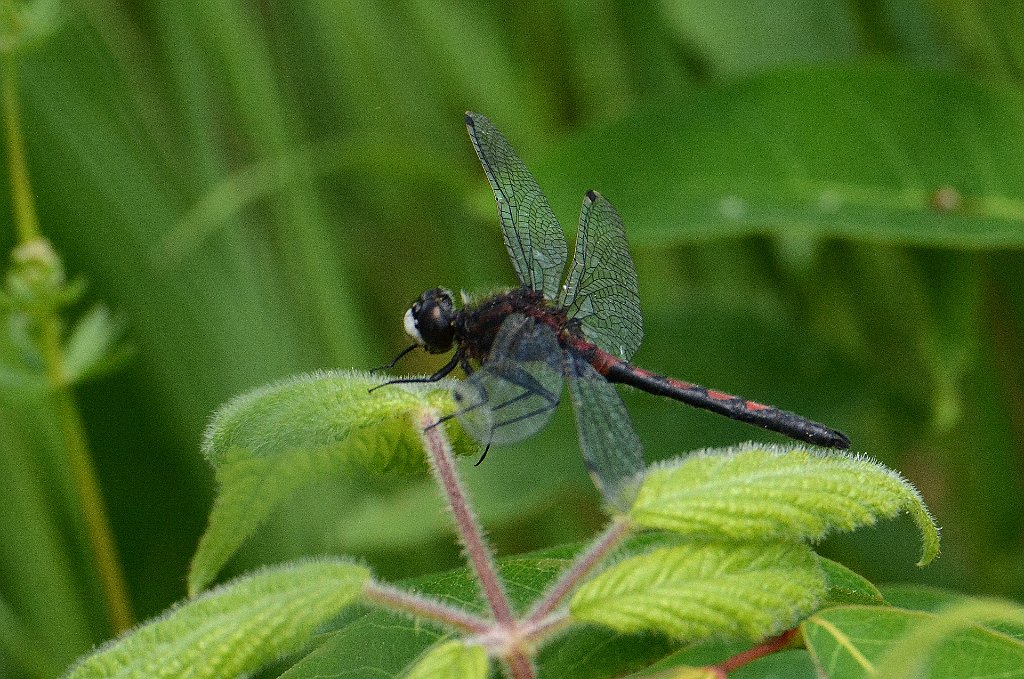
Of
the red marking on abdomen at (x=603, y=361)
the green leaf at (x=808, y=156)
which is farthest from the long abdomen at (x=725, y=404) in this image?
the green leaf at (x=808, y=156)

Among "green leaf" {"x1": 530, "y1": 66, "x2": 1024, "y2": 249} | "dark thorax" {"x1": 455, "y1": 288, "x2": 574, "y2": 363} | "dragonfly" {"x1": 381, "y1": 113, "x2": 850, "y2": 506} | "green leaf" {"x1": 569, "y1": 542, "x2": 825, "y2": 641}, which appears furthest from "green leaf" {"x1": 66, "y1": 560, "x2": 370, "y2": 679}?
"green leaf" {"x1": 530, "y1": 66, "x2": 1024, "y2": 249}

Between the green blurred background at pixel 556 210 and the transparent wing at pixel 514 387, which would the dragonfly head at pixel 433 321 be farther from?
the green blurred background at pixel 556 210

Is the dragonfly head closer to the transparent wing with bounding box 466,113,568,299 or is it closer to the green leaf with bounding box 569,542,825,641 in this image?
the transparent wing with bounding box 466,113,568,299

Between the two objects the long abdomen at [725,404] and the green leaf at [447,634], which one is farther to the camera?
the long abdomen at [725,404]

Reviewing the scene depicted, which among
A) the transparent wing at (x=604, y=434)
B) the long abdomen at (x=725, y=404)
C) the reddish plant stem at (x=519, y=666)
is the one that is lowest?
the long abdomen at (x=725, y=404)

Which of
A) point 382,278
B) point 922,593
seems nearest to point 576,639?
point 922,593

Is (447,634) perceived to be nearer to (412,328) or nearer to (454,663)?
(454,663)

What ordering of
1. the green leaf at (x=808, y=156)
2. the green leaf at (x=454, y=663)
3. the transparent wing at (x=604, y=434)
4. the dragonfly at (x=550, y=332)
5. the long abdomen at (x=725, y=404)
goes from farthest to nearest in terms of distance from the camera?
the green leaf at (x=808, y=156) → the long abdomen at (x=725, y=404) → the dragonfly at (x=550, y=332) → the transparent wing at (x=604, y=434) → the green leaf at (x=454, y=663)
